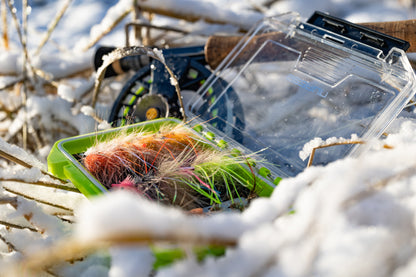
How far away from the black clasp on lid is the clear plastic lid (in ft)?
0.07

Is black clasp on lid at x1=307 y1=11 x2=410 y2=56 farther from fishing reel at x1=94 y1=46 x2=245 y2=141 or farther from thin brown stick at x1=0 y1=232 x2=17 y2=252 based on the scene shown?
thin brown stick at x1=0 y1=232 x2=17 y2=252

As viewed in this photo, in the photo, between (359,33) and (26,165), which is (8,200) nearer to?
(26,165)

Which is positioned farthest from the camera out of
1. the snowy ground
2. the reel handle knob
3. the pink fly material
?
the reel handle knob

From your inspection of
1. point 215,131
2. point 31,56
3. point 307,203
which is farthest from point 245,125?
point 31,56

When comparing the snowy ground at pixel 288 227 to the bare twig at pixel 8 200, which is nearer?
the snowy ground at pixel 288 227

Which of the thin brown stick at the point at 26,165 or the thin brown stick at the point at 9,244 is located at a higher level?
the thin brown stick at the point at 26,165

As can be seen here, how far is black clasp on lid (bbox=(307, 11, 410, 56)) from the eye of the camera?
991mm

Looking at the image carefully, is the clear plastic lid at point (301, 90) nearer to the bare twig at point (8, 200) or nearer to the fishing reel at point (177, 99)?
the fishing reel at point (177, 99)

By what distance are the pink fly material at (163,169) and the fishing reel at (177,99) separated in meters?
0.18

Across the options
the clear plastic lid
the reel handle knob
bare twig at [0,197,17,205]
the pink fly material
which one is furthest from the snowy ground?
the reel handle knob

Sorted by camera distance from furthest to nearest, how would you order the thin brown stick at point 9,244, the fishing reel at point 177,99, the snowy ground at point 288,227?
the fishing reel at point 177,99 < the thin brown stick at point 9,244 < the snowy ground at point 288,227

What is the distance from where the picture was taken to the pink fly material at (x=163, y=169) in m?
0.83

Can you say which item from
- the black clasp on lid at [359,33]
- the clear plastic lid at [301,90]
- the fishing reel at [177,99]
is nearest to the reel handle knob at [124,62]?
the fishing reel at [177,99]

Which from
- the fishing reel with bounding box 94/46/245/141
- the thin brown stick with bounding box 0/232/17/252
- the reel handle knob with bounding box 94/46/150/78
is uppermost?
the reel handle knob with bounding box 94/46/150/78
